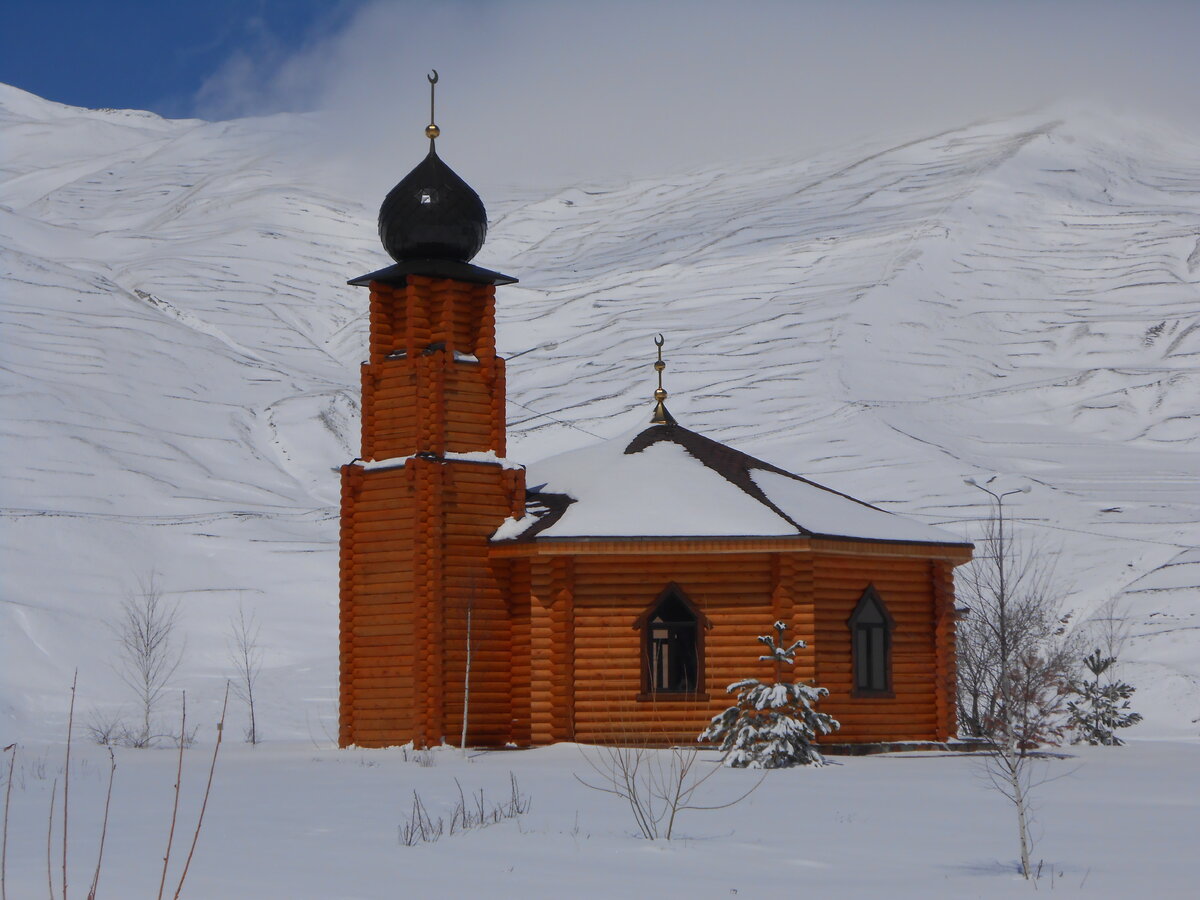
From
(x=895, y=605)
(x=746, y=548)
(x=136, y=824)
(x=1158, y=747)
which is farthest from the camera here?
(x=1158, y=747)

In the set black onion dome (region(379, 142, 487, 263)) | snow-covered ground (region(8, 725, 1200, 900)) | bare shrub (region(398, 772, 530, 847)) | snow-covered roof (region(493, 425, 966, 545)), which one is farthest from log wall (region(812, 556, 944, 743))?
bare shrub (region(398, 772, 530, 847))

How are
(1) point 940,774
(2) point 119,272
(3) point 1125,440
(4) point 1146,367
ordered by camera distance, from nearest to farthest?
1. (1) point 940,774
2. (3) point 1125,440
3. (4) point 1146,367
4. (2) point 119,272

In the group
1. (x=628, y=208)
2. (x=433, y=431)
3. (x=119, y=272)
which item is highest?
(x=628, y=208)

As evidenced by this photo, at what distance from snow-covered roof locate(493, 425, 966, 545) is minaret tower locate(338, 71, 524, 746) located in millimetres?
1030

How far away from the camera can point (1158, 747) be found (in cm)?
3139

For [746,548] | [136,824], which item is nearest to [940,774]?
[746,548]

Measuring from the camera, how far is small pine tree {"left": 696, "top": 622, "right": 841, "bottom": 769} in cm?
2411

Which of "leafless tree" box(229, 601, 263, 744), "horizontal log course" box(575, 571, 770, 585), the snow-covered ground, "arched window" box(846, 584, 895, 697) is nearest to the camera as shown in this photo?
the snow-covered ground

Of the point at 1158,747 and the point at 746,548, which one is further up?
the point at 746,548

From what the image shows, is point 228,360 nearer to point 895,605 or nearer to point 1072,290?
point 1072,290

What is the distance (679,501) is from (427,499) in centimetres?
387

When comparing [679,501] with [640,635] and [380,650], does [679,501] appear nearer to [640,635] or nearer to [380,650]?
[640,635]

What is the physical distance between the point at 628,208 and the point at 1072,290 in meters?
39.1

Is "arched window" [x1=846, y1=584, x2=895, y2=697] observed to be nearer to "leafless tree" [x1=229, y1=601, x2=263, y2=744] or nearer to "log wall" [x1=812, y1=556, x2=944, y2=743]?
"log wall" [x1=812, y1=556, x2=944, y2=743]
